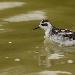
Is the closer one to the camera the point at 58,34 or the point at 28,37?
the point at 58,34

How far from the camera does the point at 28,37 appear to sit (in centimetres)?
1544

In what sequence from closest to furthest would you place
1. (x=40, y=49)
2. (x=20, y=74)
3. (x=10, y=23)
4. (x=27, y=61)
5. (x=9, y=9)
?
1. (x=20, y=74)
2. (x=27, y=61)
3. (x=40, y=49)
4. (x=10, y=23)
5. (x=9, y=9)

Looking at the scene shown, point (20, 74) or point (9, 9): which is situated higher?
point (9, 9)

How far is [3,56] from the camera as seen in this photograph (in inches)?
A: 533

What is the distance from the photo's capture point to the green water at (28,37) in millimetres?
12648

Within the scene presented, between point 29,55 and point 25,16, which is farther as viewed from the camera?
point 25,16

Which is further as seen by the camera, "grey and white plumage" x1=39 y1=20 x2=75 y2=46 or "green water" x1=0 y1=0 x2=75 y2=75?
"grey and white plumage" x1=39 y1=20 x2=75 y2=46

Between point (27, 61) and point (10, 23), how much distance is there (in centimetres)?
399

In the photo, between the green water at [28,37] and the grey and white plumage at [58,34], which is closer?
the green water at [28,37]

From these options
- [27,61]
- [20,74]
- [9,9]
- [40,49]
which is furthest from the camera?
[9,9]

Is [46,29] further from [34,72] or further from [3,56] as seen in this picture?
[34,72]

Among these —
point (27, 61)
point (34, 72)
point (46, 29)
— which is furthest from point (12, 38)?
point (34, 72)

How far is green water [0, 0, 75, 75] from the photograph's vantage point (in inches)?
498

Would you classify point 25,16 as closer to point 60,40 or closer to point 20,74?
point 60,40
